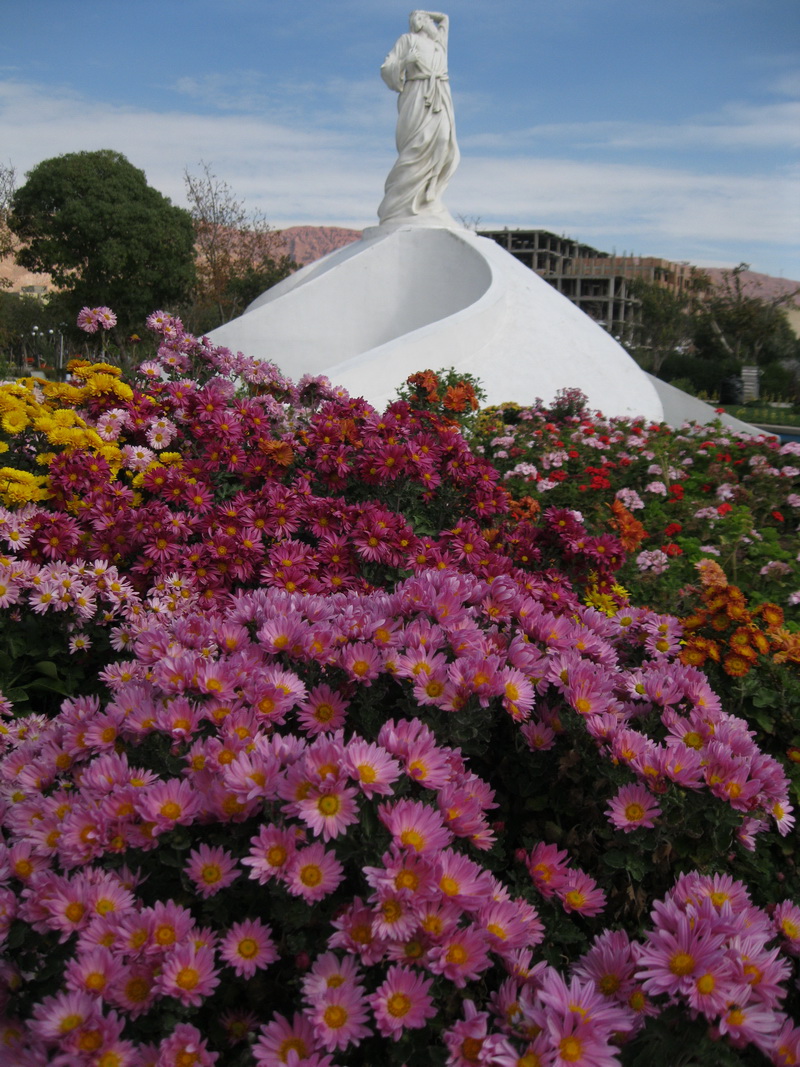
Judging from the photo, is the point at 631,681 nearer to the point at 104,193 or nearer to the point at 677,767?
the point at 677,767

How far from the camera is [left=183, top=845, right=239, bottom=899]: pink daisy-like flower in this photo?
3.33 feet

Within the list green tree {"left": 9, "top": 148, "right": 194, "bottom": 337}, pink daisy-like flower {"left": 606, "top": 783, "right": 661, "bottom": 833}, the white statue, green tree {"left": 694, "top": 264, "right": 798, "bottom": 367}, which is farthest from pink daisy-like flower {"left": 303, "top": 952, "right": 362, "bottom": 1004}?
green tree {"left": 694, "top": 264, "right": 798, "bottom": 367}

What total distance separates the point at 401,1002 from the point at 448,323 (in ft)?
21.8

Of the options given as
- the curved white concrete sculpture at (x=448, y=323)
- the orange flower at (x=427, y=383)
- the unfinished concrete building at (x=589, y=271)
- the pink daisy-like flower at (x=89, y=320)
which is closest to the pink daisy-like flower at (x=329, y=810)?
the orange flower at (x=427, y=383)

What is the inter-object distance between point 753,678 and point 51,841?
142cm

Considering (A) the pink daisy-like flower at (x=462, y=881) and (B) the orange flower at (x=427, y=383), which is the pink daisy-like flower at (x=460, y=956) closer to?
(A) the pink daisy-like flower at (x=462, y=881)

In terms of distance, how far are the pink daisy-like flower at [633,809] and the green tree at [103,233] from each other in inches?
822

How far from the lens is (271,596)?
5.13ft

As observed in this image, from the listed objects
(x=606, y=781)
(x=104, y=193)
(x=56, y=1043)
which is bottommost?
(x=56, y=1043)

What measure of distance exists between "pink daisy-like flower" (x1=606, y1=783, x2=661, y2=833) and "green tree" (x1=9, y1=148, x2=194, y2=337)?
68.5ft

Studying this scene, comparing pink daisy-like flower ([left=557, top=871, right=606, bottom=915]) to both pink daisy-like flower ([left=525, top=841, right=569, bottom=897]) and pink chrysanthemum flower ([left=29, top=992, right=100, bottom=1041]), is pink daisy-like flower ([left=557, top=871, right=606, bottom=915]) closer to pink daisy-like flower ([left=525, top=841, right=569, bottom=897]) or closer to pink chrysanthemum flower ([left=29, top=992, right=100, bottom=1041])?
pink daisy-like flower ([left=525, top=841, right=569, bottom=897])

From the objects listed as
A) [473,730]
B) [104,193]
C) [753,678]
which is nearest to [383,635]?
[473,730]

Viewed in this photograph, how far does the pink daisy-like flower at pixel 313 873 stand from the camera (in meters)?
0.95

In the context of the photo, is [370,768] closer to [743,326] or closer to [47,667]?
[47,667]
